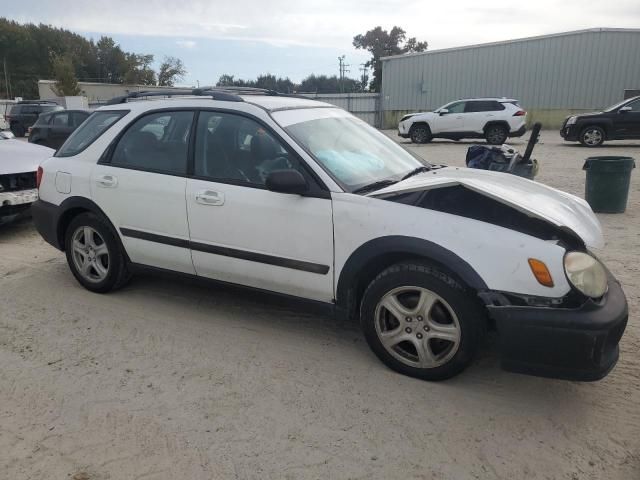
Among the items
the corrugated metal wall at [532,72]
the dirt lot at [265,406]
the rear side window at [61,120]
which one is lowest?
the dirt lot at [265,406]

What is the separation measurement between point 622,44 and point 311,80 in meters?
70.0

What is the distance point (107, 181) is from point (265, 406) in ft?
7.87

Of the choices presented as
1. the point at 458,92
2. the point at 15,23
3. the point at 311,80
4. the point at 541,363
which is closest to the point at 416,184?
the point at 541,363

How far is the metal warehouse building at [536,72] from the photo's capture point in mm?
26250

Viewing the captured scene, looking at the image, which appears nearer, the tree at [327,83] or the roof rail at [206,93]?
the roof rail at [206,93]

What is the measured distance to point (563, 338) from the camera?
2.65m

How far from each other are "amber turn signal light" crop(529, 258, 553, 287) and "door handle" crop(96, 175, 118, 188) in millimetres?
3190

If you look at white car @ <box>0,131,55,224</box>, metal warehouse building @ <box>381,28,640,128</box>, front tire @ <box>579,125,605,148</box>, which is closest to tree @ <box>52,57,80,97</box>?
metal warehouse building @ <box>381,28,640,128</box>

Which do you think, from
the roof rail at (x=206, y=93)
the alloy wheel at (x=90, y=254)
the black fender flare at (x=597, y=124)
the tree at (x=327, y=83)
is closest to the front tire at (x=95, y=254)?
the alloy wheel at (x=90, y=254)

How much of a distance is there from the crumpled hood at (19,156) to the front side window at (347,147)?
4393 mm

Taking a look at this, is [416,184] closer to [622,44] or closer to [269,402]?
[269,402]

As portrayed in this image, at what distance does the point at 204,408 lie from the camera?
2.93 meters

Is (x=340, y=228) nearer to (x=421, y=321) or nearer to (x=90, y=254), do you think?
(x=421, y=321)

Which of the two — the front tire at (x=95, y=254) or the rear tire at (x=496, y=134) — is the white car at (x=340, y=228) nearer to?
the front tire at (x=95, y=254)
